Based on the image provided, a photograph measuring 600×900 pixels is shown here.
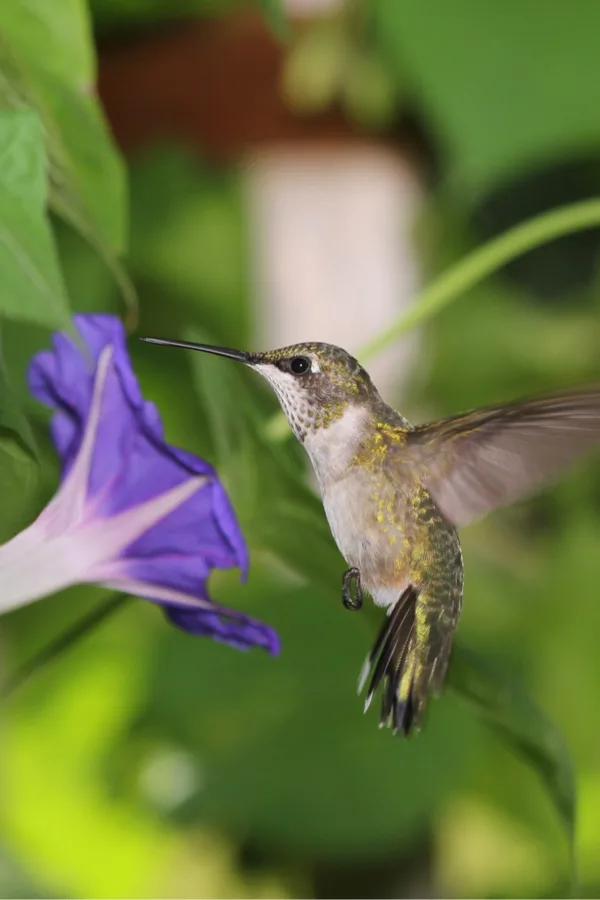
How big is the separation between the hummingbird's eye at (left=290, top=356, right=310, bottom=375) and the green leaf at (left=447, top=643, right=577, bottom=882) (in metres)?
0.13

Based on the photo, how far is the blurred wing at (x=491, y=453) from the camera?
277 mm

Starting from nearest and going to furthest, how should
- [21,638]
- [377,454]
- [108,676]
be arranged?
[377,454], [21,638], [108,676]

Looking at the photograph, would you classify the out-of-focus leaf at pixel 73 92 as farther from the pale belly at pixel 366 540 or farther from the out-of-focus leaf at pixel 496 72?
the out-of-focus leaf at pixel 496 72

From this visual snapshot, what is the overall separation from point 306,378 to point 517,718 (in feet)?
0.57

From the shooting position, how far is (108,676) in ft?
3.04

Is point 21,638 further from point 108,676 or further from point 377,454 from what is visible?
point 377,454

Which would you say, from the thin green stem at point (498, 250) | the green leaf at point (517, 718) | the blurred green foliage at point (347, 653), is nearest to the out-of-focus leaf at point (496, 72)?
the blurred green foliage at point (347, 653)

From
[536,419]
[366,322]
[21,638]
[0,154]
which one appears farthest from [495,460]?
[21,638]

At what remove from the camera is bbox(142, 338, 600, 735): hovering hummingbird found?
26 cm

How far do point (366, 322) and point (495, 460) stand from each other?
37 cm

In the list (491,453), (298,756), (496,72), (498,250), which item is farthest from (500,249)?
(298,756)

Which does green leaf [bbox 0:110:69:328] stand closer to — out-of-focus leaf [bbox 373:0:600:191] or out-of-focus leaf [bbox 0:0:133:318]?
out-of-focus leaf [bbox 0:0:133:318]

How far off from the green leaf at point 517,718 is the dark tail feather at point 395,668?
0.07 metres

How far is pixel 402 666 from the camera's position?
274 mm
